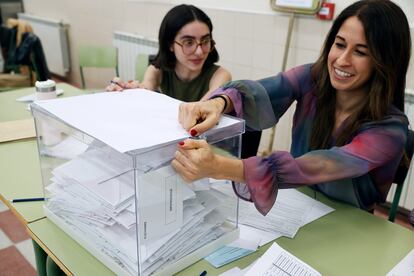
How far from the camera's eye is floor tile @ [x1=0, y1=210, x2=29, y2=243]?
220cm

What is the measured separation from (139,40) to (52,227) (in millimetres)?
3012

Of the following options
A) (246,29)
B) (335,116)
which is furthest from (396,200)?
(246,29)

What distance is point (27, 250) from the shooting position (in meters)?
2.10

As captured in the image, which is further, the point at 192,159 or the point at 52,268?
the point at 52,268

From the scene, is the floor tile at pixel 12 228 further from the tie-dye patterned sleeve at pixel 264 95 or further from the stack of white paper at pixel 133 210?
the tie-dye patterned sleeve at pixel 264 95

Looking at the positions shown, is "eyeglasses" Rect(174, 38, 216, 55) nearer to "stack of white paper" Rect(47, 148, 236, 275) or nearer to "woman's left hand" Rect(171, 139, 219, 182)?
"stack of white paper" Rect(47, 148, 236, 275)

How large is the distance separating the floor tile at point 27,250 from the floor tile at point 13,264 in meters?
0.02

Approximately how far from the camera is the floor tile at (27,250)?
2028 mm

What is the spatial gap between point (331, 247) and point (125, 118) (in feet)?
2.10

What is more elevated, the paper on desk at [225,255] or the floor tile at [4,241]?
the paper on desk at [225,255]

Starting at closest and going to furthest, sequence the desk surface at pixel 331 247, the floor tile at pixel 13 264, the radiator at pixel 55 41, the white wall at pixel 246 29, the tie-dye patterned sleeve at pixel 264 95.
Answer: the desk surface at pixel 331 247 → the tie-dye patterned sleeve at pixel 264 95 → the floor tile at pixel 13 264 → the white wall at pixel 246 29 → the radiator at pixel 55 41

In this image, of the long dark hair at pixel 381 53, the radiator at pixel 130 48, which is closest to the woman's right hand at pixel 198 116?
the long dark hair at pixel 381 53

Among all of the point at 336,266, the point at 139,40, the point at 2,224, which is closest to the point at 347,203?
the point at 336,266

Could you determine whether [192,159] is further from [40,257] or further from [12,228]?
[12,228]
